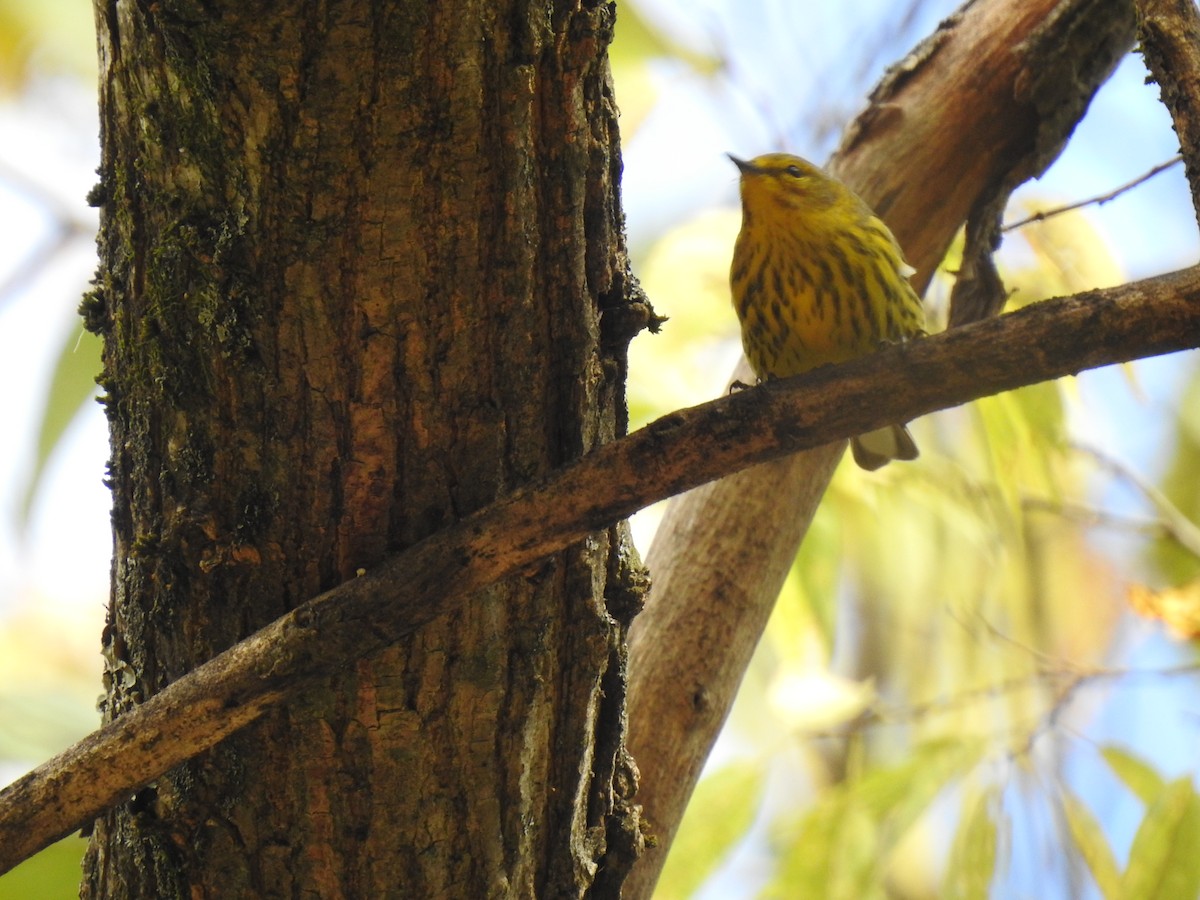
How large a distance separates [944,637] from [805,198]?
289 cm

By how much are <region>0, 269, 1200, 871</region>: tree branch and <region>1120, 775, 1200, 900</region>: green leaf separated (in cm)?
156

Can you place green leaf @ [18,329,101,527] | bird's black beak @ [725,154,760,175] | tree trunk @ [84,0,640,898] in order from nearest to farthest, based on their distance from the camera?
tree trunk @ [84,0,640,898], bird's black beak @ [725,154,760,175], green leaf @ [18,329,101,527]

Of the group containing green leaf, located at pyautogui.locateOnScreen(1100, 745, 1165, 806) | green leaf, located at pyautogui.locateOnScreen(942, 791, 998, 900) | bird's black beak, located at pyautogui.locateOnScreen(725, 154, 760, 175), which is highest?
bird's black beak, located at pyautogui.locateOnScreen(725, 154, 760, 175)

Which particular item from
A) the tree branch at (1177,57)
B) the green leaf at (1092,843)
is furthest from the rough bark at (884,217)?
the green leaf at (1092,843)

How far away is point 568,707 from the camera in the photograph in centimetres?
148

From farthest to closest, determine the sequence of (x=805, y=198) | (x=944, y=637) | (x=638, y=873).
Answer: (x=944, y=637), (x=805, y=198), (x=638, y=873)

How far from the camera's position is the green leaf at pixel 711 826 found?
283cm

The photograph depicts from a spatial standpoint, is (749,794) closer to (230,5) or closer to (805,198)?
(805,198)

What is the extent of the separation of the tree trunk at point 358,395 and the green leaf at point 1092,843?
1.92 metres

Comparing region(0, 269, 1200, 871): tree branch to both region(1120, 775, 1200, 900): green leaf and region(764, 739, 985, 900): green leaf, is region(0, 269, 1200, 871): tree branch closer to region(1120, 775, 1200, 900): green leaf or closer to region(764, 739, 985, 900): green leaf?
region(1120, 775, 1200, 900): green leaf

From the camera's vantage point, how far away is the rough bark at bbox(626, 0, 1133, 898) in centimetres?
216

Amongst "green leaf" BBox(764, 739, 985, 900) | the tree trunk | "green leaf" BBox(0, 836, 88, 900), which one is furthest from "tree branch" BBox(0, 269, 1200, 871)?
"green leaf" BBox(764, 739, 985, 900)

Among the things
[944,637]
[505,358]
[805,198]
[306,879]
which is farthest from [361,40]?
[944,637]

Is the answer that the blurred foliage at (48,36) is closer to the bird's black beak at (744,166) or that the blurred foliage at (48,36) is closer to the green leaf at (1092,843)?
the bird's black beak at (744,166)
